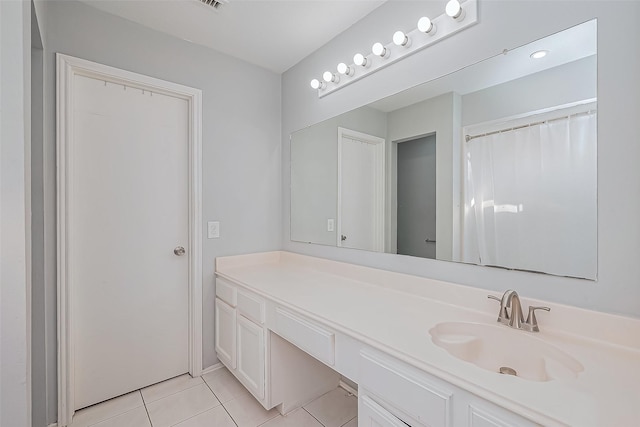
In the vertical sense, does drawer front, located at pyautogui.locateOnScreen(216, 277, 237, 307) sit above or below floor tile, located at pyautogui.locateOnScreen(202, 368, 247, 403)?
above

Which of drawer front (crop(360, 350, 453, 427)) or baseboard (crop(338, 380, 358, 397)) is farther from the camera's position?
baseboard (crop(338, 380, 358, 397))

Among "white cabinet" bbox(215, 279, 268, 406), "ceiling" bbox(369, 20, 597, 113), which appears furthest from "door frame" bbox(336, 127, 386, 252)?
"white cabinet" bbox(215, 279, 268, 406)

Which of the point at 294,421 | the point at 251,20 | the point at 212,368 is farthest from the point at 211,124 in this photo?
the point at 294,421

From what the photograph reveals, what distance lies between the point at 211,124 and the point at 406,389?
2.05 metres

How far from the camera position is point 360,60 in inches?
69.8

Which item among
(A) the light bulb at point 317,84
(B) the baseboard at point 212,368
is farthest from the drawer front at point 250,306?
(A) the light bulb at point 317,84

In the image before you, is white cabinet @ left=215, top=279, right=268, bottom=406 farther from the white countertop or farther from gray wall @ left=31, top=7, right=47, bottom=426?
gray wall @ left=31, top=7, right=47, bottom=426

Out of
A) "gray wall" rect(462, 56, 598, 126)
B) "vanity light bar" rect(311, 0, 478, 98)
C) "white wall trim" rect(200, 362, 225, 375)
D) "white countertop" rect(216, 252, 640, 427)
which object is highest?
"vanity light bar" rect(311, 0, 478, 98)

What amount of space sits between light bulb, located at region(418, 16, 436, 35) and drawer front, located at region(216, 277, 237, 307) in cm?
180

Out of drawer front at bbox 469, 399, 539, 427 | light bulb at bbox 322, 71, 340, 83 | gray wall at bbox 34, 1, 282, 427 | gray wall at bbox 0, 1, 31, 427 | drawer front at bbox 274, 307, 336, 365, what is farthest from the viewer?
light bulb at bbox 322, 71, 340, 83

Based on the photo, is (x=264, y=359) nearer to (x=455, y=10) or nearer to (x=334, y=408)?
(x=334, y=408)

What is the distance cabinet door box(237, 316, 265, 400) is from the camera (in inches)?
65.9

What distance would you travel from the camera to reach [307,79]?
228 centimetres

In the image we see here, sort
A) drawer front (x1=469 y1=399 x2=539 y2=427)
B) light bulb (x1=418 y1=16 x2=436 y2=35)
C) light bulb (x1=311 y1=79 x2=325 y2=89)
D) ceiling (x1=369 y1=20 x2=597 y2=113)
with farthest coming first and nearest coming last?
light bulb (x1=311 y1=79 x2=325 y2=89) < light bulb (x1=418 y1=16 x2=436 y2=35) < ceiling (x1=369 y1=20 x2=597 y2=113) < drawer front (x1=469 y1=399 x2=539 y2=427)
